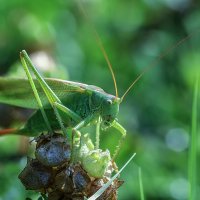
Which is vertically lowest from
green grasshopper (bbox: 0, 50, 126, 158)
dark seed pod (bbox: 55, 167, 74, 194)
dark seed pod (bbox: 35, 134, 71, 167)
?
dark seed pod (bbox: 55, 167, 74, 194)

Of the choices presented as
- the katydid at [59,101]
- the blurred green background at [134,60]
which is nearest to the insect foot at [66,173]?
the katydid at [59,101]

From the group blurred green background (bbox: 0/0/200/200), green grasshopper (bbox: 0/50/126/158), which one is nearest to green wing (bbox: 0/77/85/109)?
green grasshopper (bbox: 0/50/126/158)

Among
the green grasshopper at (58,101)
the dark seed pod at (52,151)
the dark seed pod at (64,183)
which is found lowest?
the dark seed pod at (64,183)

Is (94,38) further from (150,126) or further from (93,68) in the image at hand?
(150,126)

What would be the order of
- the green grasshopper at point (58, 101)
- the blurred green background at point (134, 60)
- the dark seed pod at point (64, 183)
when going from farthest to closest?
the blurred green background at point (134, 60)
the green grasshopper at point (58, 101)
the dark seed pod at point (64, 183)

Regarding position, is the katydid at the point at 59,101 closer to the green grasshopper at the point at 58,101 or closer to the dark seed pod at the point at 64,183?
the green grasshopper at the point at 58,101

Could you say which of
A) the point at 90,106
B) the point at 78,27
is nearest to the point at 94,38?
the point at 78,27

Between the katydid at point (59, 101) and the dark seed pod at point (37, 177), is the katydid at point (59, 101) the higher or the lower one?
the higher one

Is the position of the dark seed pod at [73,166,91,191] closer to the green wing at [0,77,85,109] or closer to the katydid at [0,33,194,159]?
the katydid at [0,33,194,159]
